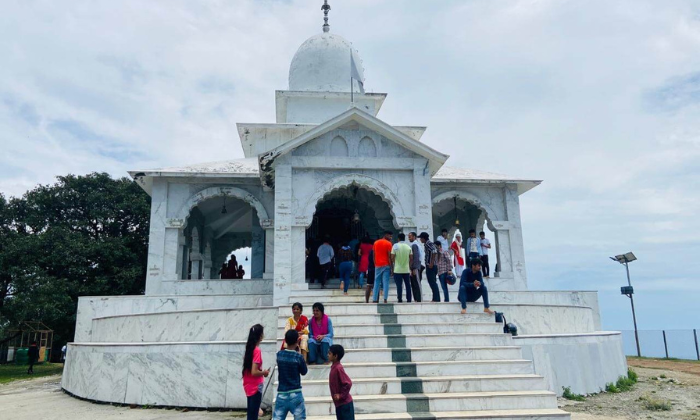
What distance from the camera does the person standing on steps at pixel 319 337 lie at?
334 inches

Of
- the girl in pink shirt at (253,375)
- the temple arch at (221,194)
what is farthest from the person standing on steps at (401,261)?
the temple arch at (221,194)

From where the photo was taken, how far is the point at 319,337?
8.51 metres

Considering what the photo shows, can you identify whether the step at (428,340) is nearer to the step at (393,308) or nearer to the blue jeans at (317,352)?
the blue jeans at (317,352)

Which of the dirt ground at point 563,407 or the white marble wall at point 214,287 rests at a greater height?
the white marble wall at point 214,287

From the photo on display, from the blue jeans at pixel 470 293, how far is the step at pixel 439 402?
2830mm

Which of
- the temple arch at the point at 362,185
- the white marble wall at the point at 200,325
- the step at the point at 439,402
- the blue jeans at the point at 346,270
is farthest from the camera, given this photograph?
the temple arch at the point at 362,185

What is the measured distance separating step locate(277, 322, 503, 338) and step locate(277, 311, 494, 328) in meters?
0.23

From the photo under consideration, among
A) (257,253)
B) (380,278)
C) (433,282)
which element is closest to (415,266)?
(433,282)

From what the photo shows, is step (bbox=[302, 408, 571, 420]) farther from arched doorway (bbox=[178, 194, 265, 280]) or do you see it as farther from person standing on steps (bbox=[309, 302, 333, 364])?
arched doorway (bbox=[178, 194, 265, 280])

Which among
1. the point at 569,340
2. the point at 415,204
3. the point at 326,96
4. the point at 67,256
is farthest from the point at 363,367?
the point at 67,256

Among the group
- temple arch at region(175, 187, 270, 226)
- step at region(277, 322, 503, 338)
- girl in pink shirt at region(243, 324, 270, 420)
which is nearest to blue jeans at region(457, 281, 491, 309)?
step at region(277, 322, 503, 338)

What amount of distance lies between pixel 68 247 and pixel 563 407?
25.3 m

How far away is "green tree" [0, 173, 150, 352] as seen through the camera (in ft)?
82.4

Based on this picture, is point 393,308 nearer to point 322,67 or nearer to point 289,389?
point 289,389
